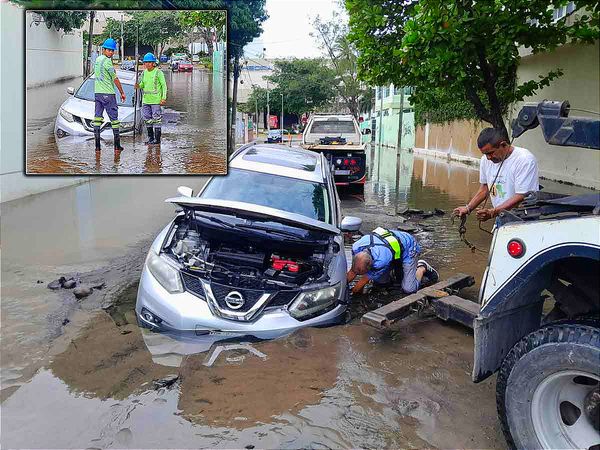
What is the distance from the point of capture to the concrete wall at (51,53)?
4723 millimetres

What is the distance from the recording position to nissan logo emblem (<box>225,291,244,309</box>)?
4191 mm

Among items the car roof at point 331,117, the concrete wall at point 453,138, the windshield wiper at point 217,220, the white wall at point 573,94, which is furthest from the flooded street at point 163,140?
the concrete wall at point 453,138

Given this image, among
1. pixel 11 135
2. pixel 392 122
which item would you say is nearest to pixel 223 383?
pixel 11 135

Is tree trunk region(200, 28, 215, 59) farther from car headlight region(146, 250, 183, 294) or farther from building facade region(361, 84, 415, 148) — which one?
building facade region(361, 84, 415, 148)

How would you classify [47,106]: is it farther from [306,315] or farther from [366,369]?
[366,369]

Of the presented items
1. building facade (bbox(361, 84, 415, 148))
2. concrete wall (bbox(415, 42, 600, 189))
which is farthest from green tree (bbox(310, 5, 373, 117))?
concrete wall (bbox(415, 42, 600, 189))

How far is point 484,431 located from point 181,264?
2625mm

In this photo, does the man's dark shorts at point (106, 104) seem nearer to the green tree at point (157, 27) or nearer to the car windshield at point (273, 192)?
the green tree at point (157, 27)

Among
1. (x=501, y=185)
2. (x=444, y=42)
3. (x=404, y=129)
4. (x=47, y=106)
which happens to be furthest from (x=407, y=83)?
(x=404, y=129)

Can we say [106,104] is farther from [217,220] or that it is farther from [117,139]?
[217,220]

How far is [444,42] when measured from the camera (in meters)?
8.25

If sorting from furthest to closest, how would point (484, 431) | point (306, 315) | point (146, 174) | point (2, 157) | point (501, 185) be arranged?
point (2, 157)
point (146, 174)
point (501, 185)
point (306, 315)
point (484, 431)

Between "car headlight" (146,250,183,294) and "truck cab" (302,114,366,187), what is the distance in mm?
8998

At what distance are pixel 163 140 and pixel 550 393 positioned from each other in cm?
440
